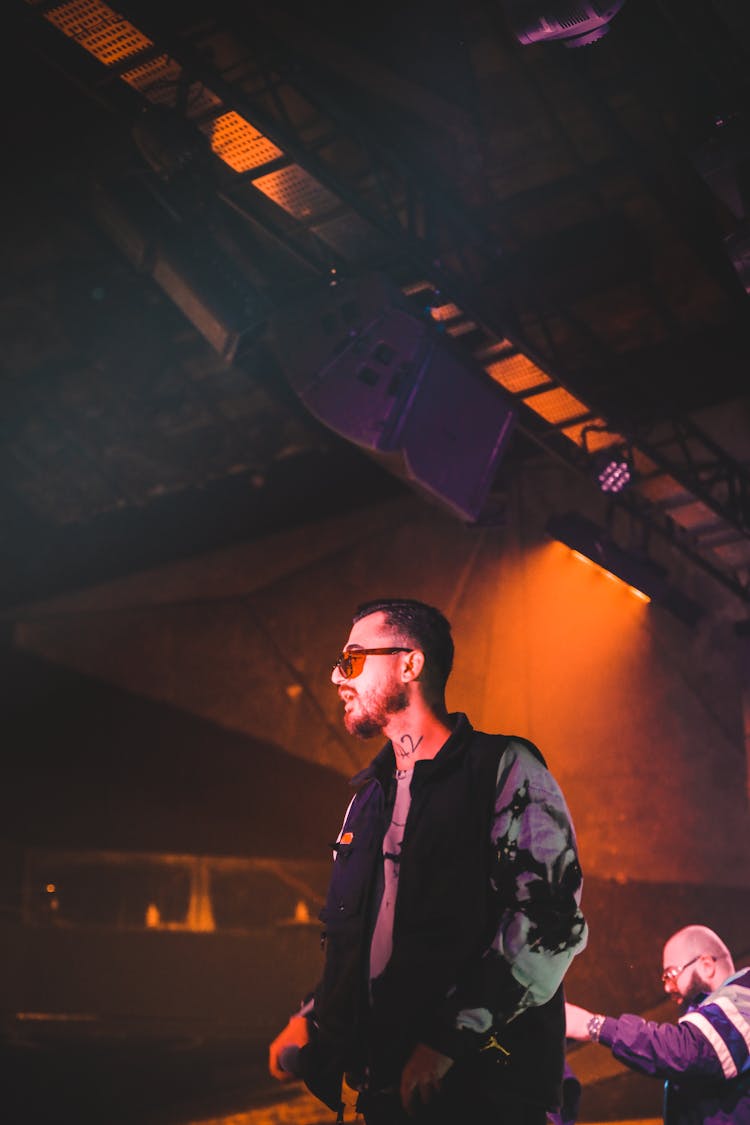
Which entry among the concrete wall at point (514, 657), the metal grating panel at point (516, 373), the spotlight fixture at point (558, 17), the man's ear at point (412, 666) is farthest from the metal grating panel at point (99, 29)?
the concrete wall at point (514, 657)

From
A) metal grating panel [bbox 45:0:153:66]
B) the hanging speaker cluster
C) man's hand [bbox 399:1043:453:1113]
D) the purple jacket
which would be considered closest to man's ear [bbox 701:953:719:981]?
the purple jacket

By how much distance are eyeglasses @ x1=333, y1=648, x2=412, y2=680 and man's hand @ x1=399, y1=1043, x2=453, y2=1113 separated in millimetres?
678

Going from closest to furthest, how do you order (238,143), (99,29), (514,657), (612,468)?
(99,29) → (238,143) → (612,468) → (514,657)

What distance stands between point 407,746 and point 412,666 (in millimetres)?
148

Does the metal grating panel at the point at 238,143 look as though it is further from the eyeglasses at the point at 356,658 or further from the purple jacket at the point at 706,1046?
the purple jacket at the point at 706,1046

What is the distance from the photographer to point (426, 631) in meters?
2.04

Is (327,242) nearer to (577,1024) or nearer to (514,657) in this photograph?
(514,657)

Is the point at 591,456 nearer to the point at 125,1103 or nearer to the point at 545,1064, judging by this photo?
the point at 125,1103

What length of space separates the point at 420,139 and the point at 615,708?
3.91 metres

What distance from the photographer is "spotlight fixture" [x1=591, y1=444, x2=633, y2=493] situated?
632cm

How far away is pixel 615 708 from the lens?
732cm

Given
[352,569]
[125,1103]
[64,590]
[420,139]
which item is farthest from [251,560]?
[125,1103]

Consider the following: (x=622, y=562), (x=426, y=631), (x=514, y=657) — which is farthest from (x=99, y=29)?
(x=514, y=657)

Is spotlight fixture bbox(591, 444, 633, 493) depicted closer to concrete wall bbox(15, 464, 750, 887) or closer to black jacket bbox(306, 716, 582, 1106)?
concrete wall bbox(15, 464, 750, 887)
